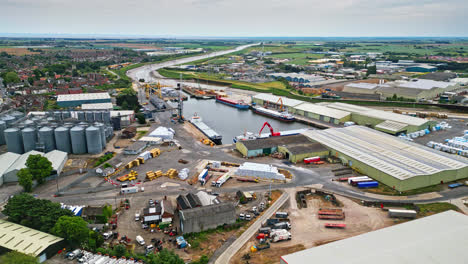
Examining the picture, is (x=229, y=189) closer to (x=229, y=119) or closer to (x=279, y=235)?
(x=279, y=235)

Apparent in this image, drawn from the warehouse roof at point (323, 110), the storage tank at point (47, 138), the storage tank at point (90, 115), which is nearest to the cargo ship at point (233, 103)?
the warehouse roof at point (323, 110)

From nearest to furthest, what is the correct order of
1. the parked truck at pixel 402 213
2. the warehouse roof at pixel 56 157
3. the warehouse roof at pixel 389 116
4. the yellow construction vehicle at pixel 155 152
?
the parked truck at pixel 402 213 → the warehouse roof at pixel 56 157 → the yellow construction vehicle at pixel 155 152 → the warehouse roof at pixel 389 116

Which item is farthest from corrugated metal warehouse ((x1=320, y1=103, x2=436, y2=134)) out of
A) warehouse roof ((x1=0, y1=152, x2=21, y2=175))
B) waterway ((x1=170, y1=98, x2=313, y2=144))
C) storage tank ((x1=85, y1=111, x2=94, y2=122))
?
warehouse roof ((x1=0, y1=152, x2=21, y2=175))

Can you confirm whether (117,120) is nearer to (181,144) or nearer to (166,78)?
(181,144)

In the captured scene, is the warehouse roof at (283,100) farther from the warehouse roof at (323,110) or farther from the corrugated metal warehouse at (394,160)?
the corrugated metal warehouse at (394,160)

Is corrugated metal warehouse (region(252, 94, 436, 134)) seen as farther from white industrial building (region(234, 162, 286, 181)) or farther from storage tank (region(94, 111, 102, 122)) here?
storage tank (region(94, 111, 102, 122))

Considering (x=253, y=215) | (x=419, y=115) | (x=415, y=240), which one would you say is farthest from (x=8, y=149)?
(x=419, y=115)
